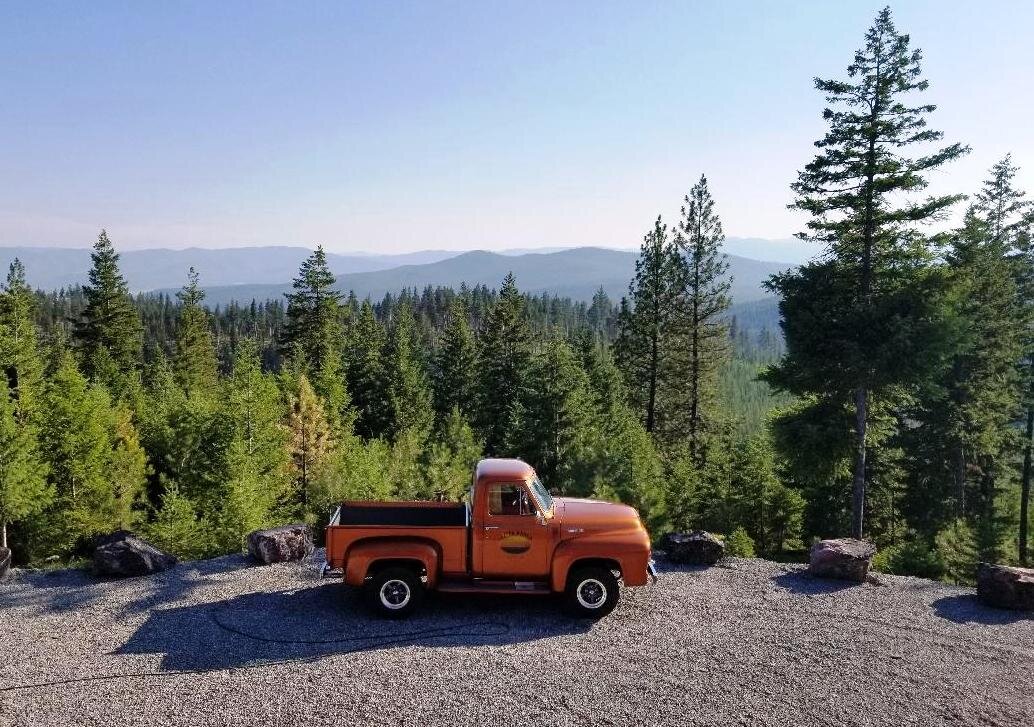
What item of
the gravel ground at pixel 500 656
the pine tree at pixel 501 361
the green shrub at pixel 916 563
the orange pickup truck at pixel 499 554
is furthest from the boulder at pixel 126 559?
the pine tree at pixel 501 361

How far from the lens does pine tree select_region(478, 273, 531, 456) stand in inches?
1593

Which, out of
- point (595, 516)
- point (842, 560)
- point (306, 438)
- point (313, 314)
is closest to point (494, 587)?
point (595, 516)

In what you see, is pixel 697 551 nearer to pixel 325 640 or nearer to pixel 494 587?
pixel 494 587

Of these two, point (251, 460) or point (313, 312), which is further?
point (313, 312)

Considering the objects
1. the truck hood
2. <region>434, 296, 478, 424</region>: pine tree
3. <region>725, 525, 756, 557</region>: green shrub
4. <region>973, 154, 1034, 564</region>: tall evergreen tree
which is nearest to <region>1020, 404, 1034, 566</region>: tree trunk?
<region>973, 154, 1034, 564</region>: tall evergreen tree

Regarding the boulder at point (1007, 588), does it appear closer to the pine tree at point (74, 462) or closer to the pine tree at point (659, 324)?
the pine tree at point (659, 324)

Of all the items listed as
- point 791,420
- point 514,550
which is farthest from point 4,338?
point 791,420

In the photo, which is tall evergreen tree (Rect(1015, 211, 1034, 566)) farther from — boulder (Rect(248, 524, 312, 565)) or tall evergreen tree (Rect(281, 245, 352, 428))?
tall evergreen tree (Rect(281, 245, 352, 428))

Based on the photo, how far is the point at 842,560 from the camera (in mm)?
13328

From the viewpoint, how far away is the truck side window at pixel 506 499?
11117 millimetres

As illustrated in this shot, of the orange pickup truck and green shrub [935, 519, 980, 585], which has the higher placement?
the orange pickup truck

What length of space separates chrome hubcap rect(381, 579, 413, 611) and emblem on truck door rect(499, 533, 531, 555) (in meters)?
1.86

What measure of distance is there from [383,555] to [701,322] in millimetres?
26314

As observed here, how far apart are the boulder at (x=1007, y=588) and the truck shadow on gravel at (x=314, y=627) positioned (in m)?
8.07
